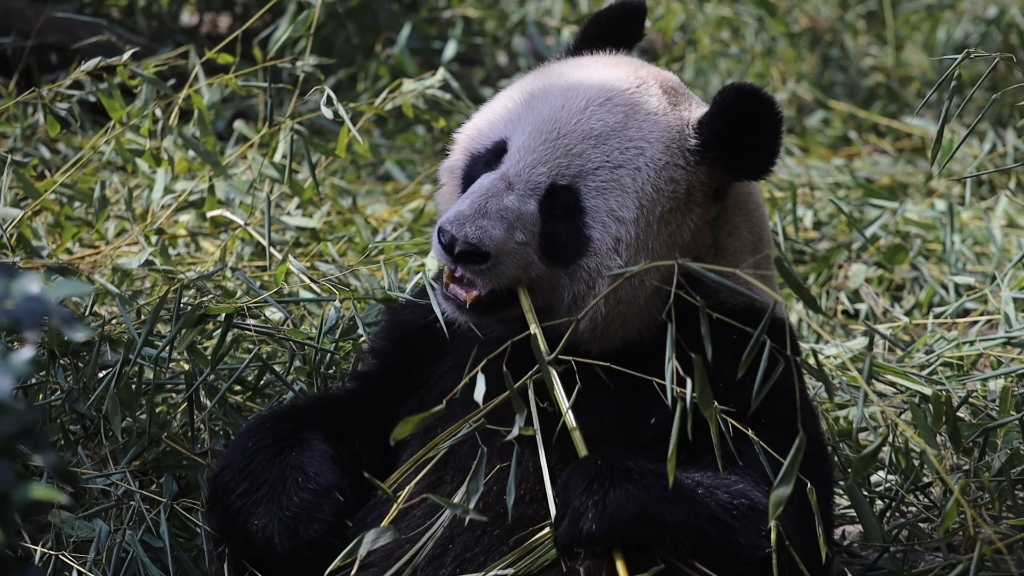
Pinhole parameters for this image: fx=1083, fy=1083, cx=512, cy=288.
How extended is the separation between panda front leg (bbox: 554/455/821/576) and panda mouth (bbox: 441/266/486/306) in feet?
1.73

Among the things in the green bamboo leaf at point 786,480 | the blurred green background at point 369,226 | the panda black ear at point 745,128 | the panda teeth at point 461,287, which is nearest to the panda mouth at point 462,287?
the panda teeth at point 461,287

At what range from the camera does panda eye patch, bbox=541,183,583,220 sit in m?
2.83

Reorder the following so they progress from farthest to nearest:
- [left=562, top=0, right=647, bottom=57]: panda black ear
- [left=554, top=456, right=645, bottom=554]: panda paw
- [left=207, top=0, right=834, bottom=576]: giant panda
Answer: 1. [left=562, top=0, right=647, bottom=57]: panda black ear
2. [left=207, top=0, right=834, bottom=576]: giant panda
3. [left=554, top=456, right=645, bottom=554]: panda paw

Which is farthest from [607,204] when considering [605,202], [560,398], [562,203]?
[560,398]

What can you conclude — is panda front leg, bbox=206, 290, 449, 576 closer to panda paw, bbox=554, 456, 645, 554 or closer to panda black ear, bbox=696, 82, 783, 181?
panda paw, bbox=554, 456, 645, 554

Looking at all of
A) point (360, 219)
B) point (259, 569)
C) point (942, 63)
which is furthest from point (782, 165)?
point (259, 569)

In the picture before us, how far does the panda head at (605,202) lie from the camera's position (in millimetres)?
2775

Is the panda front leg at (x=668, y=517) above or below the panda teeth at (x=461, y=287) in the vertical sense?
below

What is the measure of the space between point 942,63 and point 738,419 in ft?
16.8

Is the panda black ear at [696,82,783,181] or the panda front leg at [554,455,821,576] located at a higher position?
the panda black ear at [696,82,783,181]

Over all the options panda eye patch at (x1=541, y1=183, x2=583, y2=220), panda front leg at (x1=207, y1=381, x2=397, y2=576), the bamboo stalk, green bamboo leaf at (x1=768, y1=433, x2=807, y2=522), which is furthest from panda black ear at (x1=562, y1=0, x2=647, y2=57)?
green bamboo leaf at (x1=768, y1=433, x2=807, y2=522)

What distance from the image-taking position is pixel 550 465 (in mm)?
2816

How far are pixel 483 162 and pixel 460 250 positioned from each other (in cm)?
44

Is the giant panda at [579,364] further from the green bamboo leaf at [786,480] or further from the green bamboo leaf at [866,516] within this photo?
the green bamboo leaf at [786,480]
